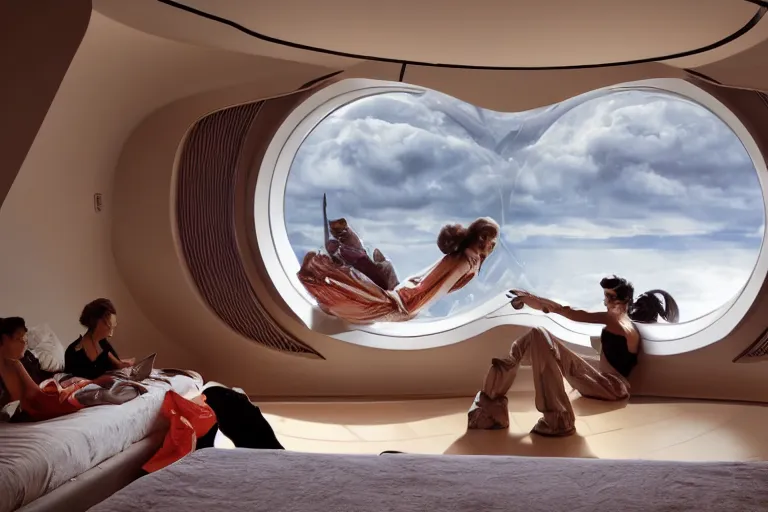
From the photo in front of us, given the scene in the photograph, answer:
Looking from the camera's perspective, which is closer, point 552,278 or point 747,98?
point 747,98

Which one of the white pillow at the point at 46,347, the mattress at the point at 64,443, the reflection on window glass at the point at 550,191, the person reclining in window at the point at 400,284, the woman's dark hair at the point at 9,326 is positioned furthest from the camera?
the reflection on window glass at the point at 550,191

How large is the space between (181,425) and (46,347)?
2.68 feet

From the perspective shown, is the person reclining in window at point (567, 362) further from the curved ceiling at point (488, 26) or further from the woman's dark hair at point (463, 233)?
the curved ceiling at point (488, 26)

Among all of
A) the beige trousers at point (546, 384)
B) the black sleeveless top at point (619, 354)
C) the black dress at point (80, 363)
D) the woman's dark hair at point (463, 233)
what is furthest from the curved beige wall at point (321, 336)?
the black dress at point (80, 363)

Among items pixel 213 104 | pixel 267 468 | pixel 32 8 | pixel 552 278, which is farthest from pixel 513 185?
pixel 267 468

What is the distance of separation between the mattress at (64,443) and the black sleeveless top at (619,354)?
3.25 metres

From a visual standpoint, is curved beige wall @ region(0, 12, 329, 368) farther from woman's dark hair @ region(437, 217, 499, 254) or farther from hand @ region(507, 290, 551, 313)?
hand @ region(507, 290, 551, 313)

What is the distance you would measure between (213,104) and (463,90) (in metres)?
1.64

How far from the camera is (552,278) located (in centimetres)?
717

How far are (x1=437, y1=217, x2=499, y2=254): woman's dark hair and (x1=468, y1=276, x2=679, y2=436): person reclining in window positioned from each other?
614 millimetres

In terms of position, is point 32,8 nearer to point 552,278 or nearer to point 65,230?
point 65,230

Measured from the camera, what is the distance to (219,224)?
5609mm

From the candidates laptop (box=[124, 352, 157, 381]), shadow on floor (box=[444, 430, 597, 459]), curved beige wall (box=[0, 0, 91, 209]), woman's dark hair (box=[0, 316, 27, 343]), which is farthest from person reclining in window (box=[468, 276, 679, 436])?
curved beige wall (box=[0, 0, 91, 209])

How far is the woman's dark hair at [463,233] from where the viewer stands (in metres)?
6.38
